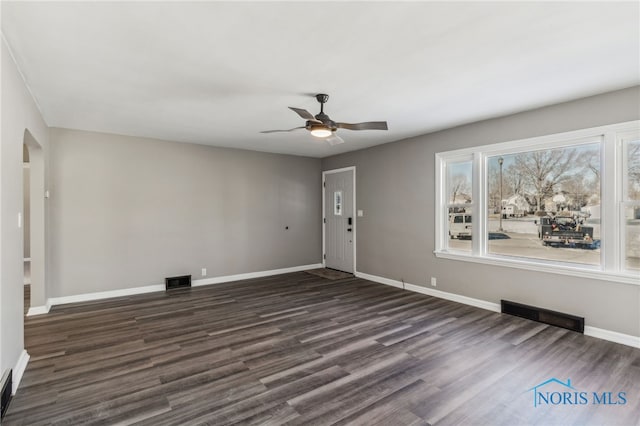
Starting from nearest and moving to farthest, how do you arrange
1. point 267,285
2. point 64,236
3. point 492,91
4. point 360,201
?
point 492,91, point 64,236, point 267,285, point 360,201

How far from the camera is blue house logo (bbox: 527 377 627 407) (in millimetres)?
2311

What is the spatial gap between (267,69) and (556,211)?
379 centimetres

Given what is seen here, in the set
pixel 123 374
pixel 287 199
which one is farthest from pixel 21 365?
pixel 287 199

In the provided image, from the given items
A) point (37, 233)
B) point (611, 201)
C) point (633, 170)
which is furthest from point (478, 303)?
point (37, 233)

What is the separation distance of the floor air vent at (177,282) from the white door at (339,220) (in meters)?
3.07

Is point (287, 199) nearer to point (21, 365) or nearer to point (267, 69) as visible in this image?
point (267, 69)

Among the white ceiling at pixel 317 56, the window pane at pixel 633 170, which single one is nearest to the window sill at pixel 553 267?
the window pane at pixel 633 170

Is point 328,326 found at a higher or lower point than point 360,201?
lower

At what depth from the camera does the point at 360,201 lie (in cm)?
643

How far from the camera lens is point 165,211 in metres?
5.53

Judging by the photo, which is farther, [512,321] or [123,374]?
[512,321]

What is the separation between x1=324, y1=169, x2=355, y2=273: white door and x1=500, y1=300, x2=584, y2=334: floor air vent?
311 cm

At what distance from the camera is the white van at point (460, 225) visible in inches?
187

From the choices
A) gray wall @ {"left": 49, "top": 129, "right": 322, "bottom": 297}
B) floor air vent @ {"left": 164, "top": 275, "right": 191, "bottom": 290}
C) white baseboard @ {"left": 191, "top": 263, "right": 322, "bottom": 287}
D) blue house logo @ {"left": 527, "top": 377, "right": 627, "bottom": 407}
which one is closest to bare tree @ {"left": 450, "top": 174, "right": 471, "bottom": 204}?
blue house logo @ {"left": 527, "top": 377, "right": 627, "bottom": 407}
